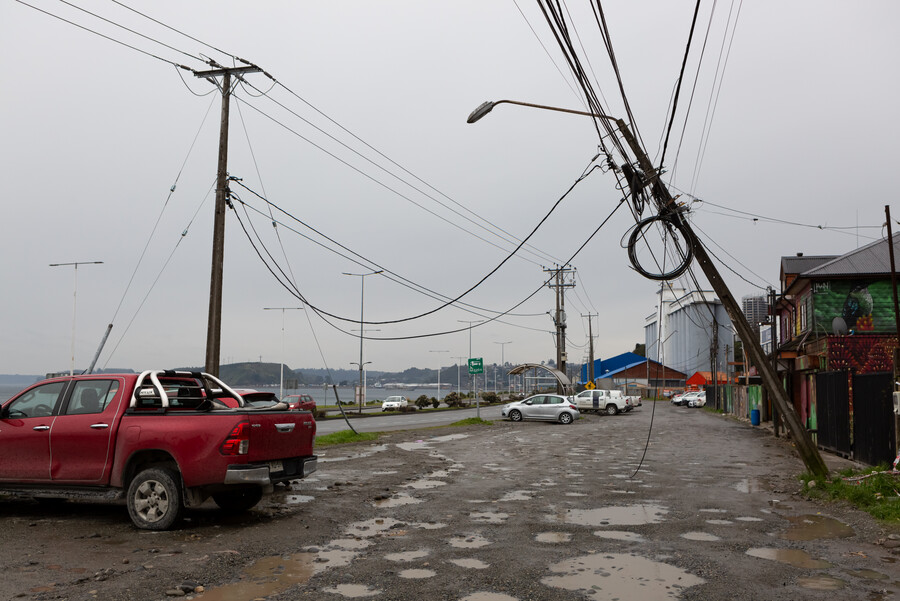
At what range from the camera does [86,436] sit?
349 inches

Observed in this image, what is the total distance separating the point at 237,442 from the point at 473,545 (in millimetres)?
2951

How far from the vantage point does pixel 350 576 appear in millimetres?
6535

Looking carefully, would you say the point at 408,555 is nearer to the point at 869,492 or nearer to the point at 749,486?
the point at 869,492

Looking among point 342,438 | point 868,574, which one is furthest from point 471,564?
point 342,438

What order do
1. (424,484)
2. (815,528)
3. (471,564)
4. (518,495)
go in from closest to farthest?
(471,564), (815,528), (518,495), (424,484)

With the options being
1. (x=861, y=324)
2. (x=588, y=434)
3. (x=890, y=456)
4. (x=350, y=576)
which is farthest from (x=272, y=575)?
(x=861, y=324)

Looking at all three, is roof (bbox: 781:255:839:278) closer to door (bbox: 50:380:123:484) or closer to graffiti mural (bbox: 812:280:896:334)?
graffiti mural (bbox: 812:280:896:334)

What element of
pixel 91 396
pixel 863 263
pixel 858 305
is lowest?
pixel 91 396

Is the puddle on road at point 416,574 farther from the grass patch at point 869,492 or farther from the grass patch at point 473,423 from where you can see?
the grass patch at point 473,423

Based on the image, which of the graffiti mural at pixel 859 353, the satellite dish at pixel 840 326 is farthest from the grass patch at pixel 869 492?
the graffiti mural at pixel 859 353

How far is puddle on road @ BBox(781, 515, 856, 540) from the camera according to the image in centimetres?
852

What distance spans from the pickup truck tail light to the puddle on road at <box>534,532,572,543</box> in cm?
352

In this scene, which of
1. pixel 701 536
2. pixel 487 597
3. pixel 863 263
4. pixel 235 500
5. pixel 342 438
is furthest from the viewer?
pixel 863 263

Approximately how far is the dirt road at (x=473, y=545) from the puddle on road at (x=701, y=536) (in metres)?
0.02
